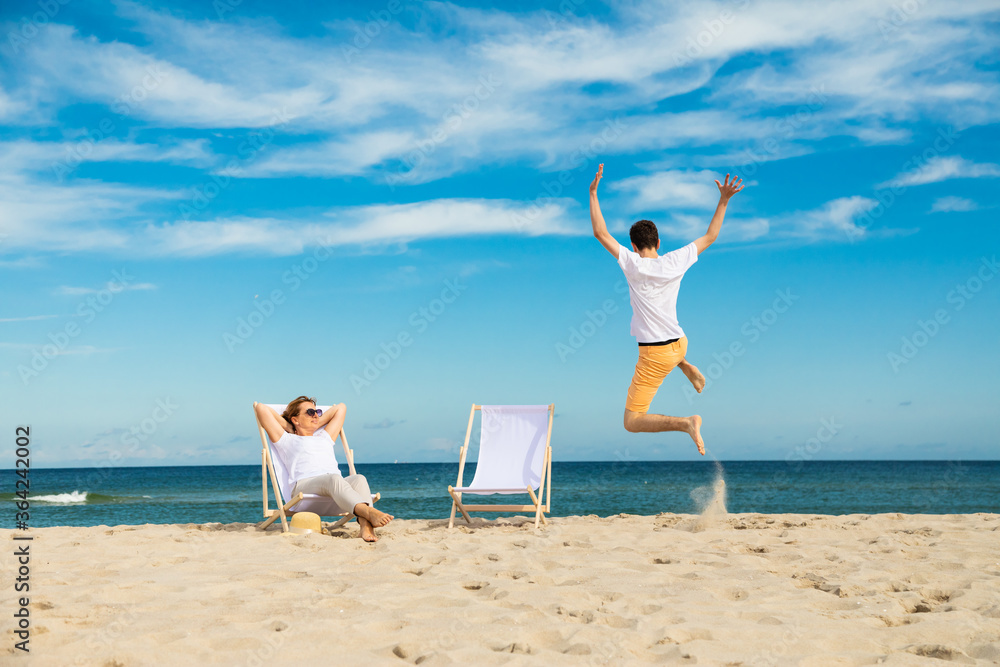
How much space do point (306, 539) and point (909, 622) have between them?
12.4 feet

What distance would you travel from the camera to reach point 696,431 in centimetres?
469

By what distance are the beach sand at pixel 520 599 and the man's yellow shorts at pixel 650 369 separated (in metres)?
0.94

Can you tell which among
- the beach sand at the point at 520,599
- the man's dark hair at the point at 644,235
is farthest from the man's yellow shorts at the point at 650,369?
the beach sand at the point at 520,599

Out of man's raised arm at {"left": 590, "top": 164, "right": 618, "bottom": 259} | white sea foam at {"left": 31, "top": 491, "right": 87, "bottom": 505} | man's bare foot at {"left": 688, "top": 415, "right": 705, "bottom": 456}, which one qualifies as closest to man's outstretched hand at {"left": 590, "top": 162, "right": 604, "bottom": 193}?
man's raised arm at {"left": 590, "top": 164, "right": 618, "bottom": 259}

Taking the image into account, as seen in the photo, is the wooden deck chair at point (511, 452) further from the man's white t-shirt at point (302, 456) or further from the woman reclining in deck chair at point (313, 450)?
the man's white t-shirt at point (302, 456)

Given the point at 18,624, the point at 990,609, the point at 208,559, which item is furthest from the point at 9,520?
the point at 990,609

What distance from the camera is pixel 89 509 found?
62.0ft

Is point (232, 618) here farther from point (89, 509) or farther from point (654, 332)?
point (89, 509)

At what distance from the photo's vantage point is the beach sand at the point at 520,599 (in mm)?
2520

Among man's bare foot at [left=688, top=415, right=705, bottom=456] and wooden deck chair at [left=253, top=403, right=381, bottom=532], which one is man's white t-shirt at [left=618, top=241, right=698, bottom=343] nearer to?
man's bare foot at [left=688, top=415, right=705, bottom=456]

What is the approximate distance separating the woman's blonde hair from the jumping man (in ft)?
9.07

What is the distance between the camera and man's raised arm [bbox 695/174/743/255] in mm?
4891

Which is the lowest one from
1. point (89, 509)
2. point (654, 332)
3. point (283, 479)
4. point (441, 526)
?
point (89, 509)

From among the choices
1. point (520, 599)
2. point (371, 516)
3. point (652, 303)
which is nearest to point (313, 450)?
point (371, 516)
